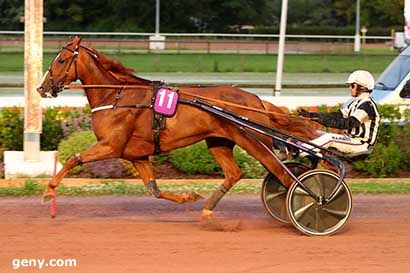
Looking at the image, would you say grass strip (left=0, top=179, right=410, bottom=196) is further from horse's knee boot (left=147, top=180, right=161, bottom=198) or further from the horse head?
the horse head

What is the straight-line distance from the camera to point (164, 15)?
54.7m

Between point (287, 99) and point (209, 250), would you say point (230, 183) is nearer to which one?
point (209, 250)

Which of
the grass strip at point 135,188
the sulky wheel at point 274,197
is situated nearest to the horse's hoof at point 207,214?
the sulky wheel at point 274,197

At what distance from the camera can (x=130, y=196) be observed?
36.3 ft

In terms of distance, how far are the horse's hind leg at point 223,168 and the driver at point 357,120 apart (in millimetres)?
772

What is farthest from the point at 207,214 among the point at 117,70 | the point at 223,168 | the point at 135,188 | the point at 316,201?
the point at 135,188

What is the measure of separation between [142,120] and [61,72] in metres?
0.89

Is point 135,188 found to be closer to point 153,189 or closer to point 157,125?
point 153,189

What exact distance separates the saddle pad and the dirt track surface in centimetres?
110

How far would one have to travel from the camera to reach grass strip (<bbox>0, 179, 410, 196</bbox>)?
11156mm

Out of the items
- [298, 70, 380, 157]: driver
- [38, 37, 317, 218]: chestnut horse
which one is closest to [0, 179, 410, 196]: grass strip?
[38, 37, 317, 218]: chestnut horse

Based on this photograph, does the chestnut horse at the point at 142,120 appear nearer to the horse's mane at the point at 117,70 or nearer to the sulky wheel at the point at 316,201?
Answer: the horse's mane at the point at 117,70

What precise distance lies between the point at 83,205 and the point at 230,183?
6.54ft

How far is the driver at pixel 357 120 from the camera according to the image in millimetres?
8727
